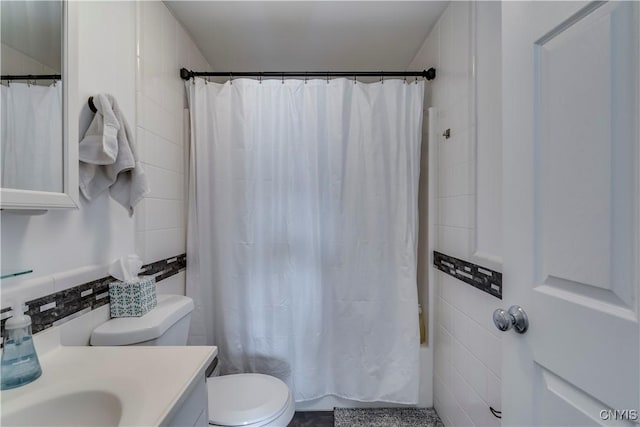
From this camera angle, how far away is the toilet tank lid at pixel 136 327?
94cm

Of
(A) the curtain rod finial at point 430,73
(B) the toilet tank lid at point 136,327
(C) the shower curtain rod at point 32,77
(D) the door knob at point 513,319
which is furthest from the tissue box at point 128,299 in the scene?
(A) the curtain rod finial at point 430,73

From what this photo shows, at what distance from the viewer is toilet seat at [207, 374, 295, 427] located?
106 cm

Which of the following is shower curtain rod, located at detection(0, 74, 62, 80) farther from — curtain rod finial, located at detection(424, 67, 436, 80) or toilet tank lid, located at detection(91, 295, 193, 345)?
curtain rod finial, located at detection(424, 67, 436, 80)

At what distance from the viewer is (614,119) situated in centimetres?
48

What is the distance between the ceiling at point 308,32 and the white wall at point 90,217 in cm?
49

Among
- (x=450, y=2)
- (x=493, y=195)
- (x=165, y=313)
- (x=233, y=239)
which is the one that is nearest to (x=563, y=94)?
(x=493, y=195)

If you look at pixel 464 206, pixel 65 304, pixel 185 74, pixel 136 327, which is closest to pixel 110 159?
pixel 65 304

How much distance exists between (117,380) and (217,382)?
75cm

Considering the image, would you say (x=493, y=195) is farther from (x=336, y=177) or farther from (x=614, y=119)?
(x=336, y=177)

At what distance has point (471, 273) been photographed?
1.23 m

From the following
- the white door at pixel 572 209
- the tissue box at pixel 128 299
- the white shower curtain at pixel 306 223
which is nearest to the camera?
the white door at pixel 572 209

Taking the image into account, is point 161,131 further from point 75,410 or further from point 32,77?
point 75,410

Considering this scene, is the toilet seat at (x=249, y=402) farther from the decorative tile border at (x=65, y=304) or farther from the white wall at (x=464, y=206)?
the white wall at (x=464, y=206)

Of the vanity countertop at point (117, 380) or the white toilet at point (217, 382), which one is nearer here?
the vanity countertop at point (117, 380)
